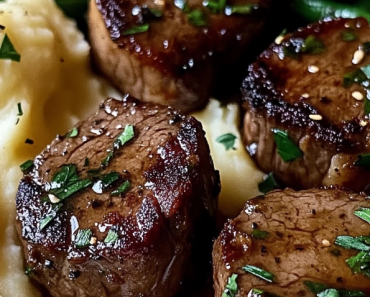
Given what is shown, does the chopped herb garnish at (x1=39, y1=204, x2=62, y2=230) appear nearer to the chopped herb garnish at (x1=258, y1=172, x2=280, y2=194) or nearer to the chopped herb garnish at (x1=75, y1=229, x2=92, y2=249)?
the chopped herb garnish at (x1=75, y1=229, x2=92, y2=249)

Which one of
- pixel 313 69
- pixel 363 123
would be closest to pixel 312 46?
pixel 313 69

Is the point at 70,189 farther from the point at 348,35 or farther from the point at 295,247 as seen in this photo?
the point at 348,35


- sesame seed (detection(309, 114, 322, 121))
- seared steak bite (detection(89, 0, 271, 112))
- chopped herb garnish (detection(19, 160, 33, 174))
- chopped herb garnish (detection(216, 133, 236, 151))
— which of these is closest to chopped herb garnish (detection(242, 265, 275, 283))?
sesame seed (detection(309, 114, 322, 121))

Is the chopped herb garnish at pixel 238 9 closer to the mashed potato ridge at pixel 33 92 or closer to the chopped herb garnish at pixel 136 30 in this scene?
the chopped herb garnish at pixel 136 30

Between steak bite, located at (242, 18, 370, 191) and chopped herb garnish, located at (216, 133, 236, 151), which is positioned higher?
steak bite, located at (242, 18, 370, 191)

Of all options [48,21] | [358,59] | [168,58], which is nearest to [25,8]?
[48,21]

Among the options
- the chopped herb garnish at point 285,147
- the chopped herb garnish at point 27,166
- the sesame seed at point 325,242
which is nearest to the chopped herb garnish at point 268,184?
the chopped herb garnish at point 285,147
